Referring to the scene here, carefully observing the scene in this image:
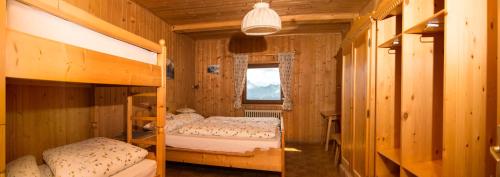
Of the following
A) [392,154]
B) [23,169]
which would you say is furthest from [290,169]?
[23,169]

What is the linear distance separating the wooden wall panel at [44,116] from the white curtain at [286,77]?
3.50 m

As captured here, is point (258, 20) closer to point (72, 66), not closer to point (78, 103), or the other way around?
point (72, 66)

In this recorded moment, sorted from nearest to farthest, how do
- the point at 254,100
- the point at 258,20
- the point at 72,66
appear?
the point at 72,66 < the point at 258,20 < the point at 254,100

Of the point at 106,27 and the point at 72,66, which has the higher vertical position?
the point at 106,27

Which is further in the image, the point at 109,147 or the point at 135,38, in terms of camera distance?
the point at 109,147

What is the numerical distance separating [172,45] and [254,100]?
2137 millimetres

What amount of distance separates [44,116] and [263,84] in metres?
3.77

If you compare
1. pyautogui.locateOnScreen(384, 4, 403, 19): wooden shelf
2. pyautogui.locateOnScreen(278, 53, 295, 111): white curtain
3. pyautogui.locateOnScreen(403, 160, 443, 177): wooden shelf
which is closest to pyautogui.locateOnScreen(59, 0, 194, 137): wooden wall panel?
pyautogui.locateOnScreen(278, 53, 295, 111): white curtain

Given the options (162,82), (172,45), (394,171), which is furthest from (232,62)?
(394,171)

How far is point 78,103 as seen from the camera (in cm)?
247

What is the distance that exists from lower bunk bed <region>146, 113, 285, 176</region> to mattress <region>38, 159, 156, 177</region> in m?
0.78

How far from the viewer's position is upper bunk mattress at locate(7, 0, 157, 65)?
3.15 feet

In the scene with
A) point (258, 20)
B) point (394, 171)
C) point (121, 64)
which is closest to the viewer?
point (121, 64)

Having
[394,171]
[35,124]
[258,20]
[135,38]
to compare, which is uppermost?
[258,20]
